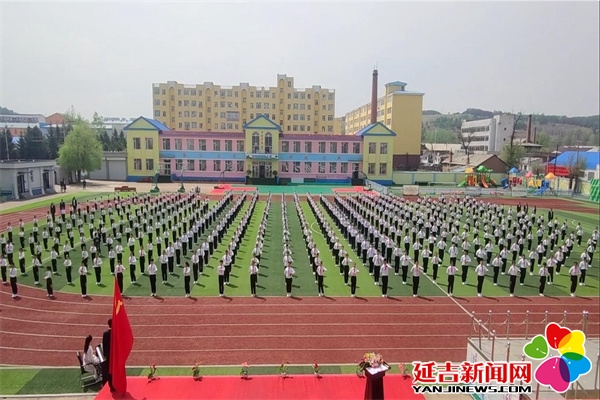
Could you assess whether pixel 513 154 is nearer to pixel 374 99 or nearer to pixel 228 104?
pixel 374 99

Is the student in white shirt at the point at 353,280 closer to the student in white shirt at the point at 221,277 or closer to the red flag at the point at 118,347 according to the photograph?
the student in white shirt at the point at 221,277

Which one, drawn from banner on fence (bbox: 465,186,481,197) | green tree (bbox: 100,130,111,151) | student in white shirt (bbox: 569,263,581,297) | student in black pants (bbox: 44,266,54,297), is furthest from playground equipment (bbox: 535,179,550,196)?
green tree (bbox: 100,130,111,151)

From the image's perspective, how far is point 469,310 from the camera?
1113 cm

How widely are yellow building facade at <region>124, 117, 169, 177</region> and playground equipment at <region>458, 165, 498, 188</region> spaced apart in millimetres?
30909

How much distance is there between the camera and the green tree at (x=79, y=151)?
3972cm

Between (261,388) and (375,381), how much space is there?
214cm

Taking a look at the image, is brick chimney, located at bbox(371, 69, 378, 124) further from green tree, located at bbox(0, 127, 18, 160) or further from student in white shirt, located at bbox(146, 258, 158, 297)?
student in white shirt, located at bbox(146, 258, 158, 297)

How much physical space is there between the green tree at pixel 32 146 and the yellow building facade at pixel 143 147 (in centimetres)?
1308

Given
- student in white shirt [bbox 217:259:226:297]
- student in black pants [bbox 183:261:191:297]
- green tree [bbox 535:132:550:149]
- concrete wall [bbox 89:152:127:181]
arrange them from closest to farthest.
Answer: student in black pants [bbox 183:261:191:297]
student in white shirt [bbox 217:259:226:297]
concrete wall [bbox 89:152:127:181]
green tree [bbox 535:132:550:149]

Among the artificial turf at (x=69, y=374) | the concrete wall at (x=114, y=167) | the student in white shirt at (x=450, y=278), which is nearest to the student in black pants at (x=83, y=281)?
the artificial turf at (x=69, y=374)

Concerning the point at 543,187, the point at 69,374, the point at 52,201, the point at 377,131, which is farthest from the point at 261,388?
the point at 377,131

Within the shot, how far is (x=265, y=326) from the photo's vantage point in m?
9.94

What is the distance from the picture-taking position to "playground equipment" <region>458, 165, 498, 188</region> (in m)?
42.2

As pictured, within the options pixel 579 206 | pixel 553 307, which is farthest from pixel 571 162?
pixel 553 307
